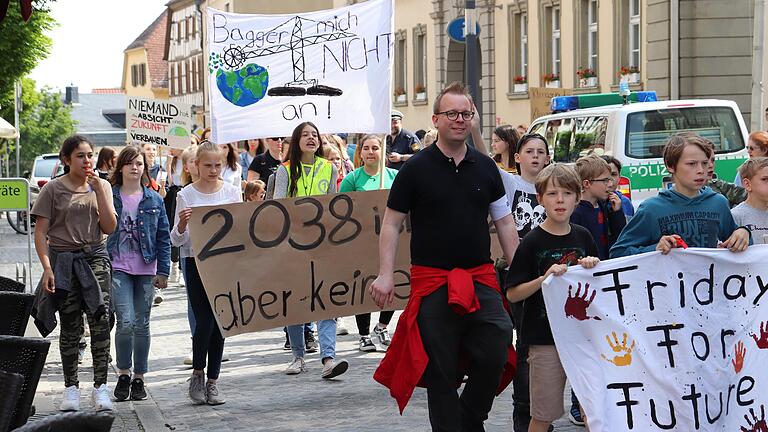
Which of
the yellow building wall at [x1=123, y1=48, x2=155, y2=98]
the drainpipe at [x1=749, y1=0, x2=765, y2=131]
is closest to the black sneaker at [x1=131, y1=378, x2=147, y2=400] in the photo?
the drainpipe at [x1=749, y1=0, x2=765, y2=131]

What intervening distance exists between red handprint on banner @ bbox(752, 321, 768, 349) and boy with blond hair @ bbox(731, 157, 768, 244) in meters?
1.12

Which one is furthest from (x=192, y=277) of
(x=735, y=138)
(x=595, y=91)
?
(x=595, y=91)

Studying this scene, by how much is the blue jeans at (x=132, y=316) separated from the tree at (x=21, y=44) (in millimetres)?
19210

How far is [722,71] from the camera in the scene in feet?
88.4

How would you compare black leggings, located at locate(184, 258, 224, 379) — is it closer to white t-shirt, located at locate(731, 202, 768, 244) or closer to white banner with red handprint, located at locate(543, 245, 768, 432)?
white banner with red handprint, located at locate(543, 245, 768, 432)

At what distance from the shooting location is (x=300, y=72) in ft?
38.4

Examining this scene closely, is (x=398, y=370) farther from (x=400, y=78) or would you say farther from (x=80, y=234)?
(x=400, y=78)

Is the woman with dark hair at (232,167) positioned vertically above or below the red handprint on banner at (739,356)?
above

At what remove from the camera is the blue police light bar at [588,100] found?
18.3 m

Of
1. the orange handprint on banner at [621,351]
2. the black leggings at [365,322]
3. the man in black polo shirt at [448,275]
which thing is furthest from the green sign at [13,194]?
the orange handprint on banner at [621,351]

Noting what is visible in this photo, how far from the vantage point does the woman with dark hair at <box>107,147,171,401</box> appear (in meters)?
9.80

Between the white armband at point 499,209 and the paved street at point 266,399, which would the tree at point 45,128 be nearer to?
the paved street at point 266,399

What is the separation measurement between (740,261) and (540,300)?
97 cm

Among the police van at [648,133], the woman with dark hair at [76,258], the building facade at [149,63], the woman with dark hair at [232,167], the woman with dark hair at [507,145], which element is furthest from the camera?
the building facade at [149,63]
